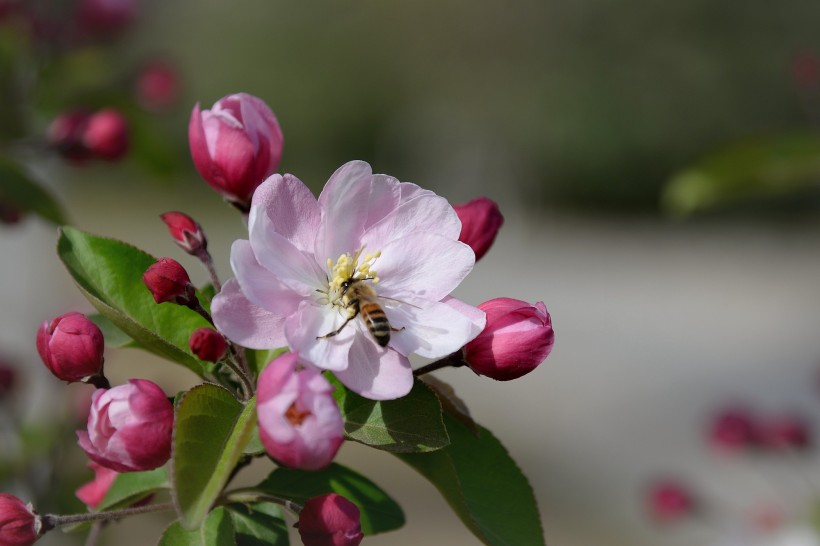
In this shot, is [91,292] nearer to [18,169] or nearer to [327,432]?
[327,432]

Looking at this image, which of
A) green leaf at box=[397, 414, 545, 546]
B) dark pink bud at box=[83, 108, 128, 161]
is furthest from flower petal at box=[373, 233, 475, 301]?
dark pink bud at box=[83, 108, 128, 161]

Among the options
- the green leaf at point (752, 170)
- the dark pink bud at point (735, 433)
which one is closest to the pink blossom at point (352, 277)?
the green leaf at point (752, 170)

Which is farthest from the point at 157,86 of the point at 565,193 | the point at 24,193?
the point at 565,193

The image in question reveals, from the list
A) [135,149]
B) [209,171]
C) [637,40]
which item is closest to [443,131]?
[637,40]

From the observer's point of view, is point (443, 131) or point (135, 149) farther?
point (443, 131)

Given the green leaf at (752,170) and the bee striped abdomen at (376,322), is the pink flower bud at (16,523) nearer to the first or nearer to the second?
the bee striped abdomen at (376,322)

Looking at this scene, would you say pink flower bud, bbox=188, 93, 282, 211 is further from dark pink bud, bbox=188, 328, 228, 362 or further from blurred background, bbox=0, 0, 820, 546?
blurred background, bbox=0, 0, 820, 546
